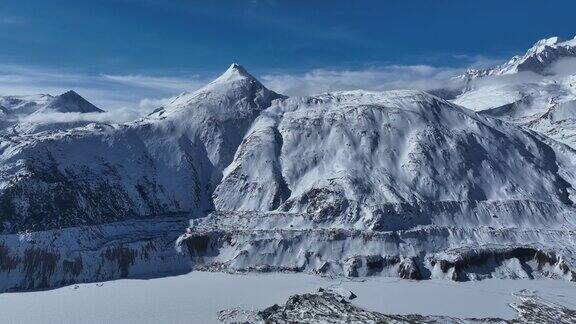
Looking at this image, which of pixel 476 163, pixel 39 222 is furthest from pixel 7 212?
pixel 476 163

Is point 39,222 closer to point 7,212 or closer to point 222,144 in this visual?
point 7,212

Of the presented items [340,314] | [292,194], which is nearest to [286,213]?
[292,194]

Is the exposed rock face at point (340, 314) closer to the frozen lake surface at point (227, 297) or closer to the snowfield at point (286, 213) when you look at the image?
the snowfield at point (286, 213)

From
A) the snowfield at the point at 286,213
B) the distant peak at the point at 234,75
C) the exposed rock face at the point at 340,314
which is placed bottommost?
Result: the exposed rock face at the point at 340,314

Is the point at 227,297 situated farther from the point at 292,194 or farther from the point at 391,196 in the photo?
the point at 391,196

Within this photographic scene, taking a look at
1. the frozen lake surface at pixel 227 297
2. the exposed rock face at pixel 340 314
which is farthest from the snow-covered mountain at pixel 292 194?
the exposed rock face at pixel 340 314
